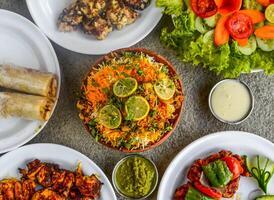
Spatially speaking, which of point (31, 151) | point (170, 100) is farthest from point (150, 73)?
point (31, 151)

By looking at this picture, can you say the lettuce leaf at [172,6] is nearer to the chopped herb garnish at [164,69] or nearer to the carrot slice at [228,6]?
the carrot slice at [228,6]

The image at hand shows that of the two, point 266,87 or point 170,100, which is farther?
point 266,87

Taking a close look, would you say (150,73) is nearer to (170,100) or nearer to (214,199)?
(170,100)

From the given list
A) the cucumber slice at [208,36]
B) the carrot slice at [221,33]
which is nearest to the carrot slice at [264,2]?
the carrot slice at [221,33]

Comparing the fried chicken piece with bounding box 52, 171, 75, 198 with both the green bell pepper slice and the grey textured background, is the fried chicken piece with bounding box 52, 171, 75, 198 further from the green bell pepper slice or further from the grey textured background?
the green bell pepper slice

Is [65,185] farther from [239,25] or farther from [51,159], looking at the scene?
[239,25]

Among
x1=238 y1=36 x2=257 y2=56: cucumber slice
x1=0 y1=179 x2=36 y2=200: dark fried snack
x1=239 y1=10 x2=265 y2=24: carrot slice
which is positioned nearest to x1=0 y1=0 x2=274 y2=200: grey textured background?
x1=0 y1=179 x2=36 y2=200: dark fried snack

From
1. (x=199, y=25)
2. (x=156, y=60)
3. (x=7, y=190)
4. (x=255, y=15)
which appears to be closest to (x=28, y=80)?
(x=7, y=190)
